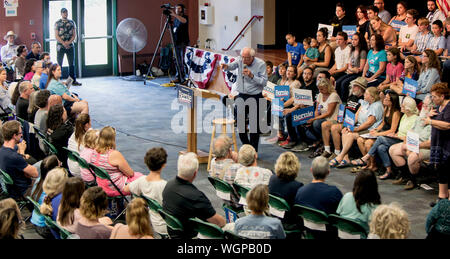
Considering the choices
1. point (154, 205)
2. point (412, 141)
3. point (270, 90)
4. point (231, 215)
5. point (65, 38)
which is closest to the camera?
point (154, 205)

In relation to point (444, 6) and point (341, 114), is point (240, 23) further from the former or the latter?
point (341, 114)

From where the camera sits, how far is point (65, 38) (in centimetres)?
1513

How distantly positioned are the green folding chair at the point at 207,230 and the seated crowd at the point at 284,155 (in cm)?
11

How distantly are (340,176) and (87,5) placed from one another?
409 inches

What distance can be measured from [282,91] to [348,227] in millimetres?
5079

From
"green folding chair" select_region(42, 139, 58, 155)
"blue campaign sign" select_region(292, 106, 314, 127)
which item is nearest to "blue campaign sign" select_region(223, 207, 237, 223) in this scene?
"green folding chair" select_region(42, 139, 58, 155)

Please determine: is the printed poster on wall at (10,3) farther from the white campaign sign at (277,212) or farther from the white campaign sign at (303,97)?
the white campaign sign at (277,212)

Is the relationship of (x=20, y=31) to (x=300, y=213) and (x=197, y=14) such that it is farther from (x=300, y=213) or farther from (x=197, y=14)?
(x=300, y=213)

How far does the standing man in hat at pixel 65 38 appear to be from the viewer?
1502 cm

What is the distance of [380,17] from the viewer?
11.5 meters

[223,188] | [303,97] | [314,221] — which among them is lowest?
[314,221]

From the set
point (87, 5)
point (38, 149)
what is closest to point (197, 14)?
point (87, 5)

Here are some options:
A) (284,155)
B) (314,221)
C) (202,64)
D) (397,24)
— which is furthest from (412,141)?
(202,64)

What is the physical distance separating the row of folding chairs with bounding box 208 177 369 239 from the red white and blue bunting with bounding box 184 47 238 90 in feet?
24.5
